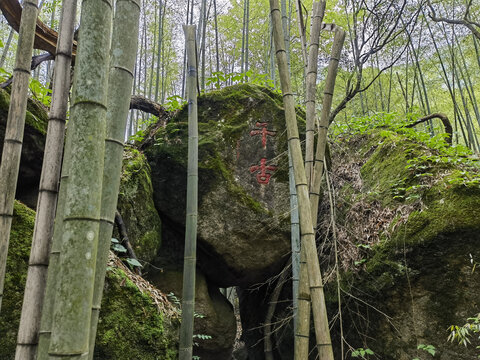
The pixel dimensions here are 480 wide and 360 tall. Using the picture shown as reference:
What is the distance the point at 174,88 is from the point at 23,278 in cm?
1044

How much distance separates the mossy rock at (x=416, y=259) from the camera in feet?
9.06

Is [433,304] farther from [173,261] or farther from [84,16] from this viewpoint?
[84,16]

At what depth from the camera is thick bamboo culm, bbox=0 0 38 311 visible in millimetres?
1183

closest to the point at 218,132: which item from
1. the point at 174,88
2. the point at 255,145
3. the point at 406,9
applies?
the point at 255,145

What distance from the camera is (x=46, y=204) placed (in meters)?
1.05

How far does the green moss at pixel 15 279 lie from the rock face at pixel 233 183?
6.83 ft

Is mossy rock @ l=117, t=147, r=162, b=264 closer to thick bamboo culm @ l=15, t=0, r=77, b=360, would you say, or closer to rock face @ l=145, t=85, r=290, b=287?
rock face @ l=145, t=85, r=290, b=287

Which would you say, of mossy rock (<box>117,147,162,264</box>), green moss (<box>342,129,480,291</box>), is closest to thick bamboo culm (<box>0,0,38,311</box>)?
mossy rock (<box>117,147,162,264</box>)

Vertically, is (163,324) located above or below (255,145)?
below

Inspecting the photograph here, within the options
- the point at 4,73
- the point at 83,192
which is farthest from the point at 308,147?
the point at 4,73

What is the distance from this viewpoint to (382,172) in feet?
13.3

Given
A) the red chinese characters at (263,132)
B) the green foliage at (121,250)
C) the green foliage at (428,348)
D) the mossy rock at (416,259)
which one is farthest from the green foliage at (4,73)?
the green foliage at (428,348)

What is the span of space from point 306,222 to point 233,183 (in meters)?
2.54

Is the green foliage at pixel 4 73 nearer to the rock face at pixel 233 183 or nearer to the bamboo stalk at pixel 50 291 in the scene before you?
the rock face at pixel 233 183
